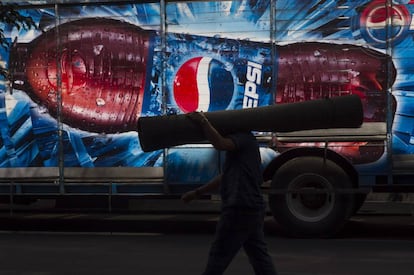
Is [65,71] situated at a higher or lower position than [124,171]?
higher

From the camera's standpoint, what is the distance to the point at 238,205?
191 inches

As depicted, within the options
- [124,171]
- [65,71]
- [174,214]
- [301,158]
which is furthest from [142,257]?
[174,214]

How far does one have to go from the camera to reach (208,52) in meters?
9.45

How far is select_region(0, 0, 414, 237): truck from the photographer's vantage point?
9016 mm

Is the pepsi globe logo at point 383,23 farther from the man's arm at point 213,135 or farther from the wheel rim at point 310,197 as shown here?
the man's arm at point 213,135

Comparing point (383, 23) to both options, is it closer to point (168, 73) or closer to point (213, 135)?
point (168, 73)

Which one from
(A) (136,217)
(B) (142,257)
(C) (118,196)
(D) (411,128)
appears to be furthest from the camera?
(A) (136,217)

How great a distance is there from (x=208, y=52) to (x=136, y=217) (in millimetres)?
3885

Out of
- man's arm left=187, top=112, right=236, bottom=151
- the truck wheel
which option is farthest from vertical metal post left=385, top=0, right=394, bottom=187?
man's arm left=187, top=112, right=236, bottom=151

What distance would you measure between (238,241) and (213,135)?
0.81m

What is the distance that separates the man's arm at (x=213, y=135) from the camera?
4.85 m

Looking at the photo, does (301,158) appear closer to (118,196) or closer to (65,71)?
(118,196)

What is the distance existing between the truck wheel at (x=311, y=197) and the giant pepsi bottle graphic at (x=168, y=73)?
0.90 m

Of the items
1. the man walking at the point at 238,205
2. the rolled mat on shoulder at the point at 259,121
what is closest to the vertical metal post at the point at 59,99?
the rolled mat on shoulder at the point at 259,121
